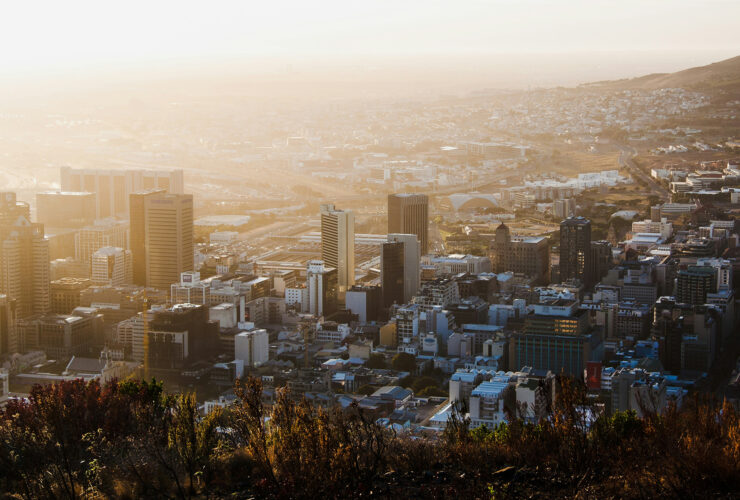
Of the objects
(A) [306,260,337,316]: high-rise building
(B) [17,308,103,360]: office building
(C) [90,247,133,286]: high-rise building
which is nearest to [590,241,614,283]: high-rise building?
(A) [306,260,337,316]: high-rise building

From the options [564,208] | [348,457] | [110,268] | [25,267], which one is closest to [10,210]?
[25,267]

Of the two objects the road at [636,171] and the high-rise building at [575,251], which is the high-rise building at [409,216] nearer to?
the high-rise building at [575,251]

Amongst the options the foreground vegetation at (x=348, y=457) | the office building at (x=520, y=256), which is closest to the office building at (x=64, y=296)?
the office building at (x=520, y=256)

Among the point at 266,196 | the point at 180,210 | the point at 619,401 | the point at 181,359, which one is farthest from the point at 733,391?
the point at 266,196

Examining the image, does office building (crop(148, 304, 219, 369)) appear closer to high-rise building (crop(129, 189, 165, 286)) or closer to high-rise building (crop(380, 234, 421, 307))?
high-rise building (crop(380, 234, 421, 307))

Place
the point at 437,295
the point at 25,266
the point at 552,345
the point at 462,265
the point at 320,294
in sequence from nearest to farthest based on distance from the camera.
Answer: the point at 552,345 → the point at 437,295 → the point at 25,266 → the point at 320,294 → the point at 462,265

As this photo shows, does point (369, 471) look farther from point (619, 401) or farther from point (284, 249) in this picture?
point (284, 249)

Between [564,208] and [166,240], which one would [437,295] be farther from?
[564,208]
